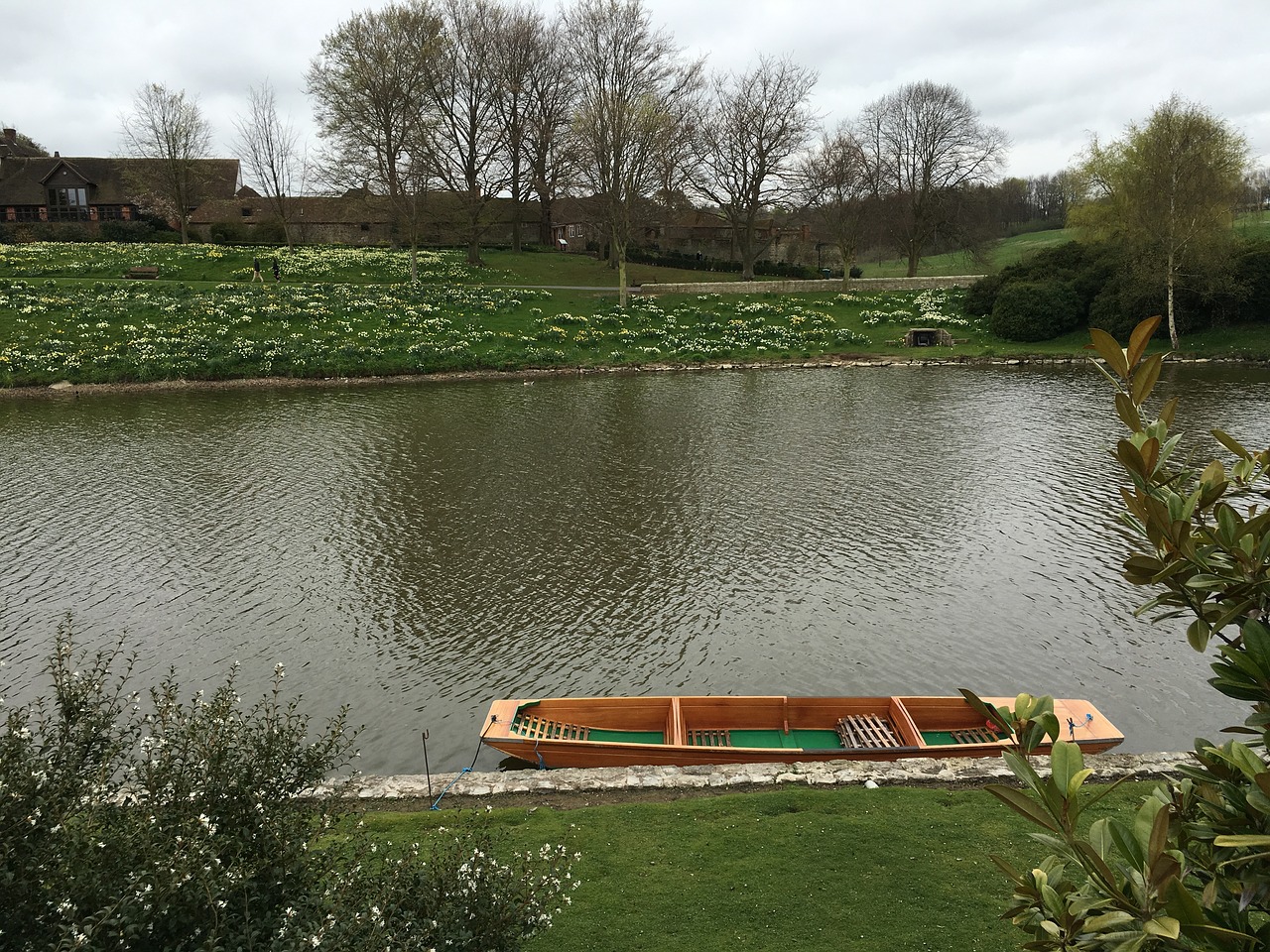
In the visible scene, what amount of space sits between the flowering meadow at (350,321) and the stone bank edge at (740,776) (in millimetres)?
28478

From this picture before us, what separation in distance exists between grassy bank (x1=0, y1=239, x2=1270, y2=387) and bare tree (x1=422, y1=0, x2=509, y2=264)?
17.5 feet

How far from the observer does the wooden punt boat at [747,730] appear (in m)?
9.45

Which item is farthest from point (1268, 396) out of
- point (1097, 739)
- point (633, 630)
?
point (633, 630)

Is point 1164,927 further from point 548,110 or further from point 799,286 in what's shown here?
point 548,110

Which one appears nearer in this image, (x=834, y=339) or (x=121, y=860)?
(x=121, y=860)

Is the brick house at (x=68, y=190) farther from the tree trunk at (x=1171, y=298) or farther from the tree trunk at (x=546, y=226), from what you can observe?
the tree trunk at (x=1171, y=298)

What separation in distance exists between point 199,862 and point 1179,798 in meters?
4.24

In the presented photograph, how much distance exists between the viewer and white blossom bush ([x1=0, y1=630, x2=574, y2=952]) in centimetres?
368

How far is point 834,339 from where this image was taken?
4128 centimetres

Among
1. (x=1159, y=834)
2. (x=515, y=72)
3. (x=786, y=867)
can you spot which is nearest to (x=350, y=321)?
(x=515, y=72)

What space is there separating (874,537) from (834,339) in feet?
87.6

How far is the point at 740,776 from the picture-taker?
8836mm

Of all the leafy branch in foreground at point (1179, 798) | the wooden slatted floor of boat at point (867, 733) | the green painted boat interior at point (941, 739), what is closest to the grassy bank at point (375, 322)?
the wooden slatted floor of boat at point (867, 733)

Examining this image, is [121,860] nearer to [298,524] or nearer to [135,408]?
[298,524]
